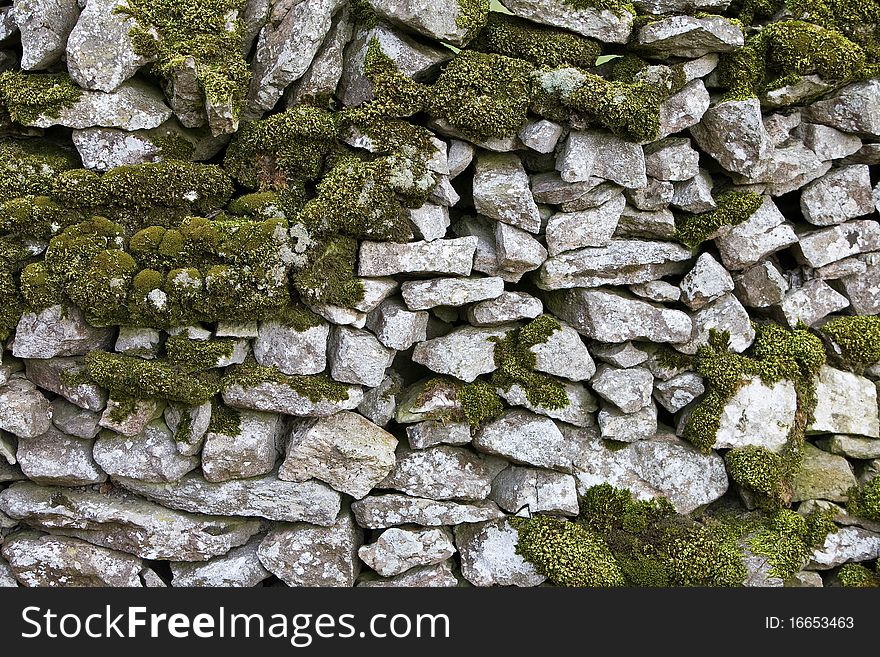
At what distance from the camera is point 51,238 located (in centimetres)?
504

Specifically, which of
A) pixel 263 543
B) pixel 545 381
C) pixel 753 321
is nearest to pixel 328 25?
pixel 545 381

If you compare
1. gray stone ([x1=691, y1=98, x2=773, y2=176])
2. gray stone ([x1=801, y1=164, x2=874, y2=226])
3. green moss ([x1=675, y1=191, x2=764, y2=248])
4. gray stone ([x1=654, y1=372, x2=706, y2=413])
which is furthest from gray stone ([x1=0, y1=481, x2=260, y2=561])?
gray stone ([x1=801, y1=164, x2=874, y2=226])

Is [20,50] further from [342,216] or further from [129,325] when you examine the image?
[342,216]

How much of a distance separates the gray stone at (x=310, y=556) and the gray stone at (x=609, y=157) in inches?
130

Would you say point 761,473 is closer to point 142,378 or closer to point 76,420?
point 142,378

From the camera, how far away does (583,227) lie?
5613 mm

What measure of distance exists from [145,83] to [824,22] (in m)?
5.31

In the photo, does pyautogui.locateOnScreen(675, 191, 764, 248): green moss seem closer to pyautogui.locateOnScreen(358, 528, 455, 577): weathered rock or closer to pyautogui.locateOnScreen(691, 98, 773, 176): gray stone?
pyautogui.locateOnScreen(691, 98, 773, 176): gray stone

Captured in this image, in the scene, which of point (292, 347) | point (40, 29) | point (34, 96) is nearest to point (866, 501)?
point (292, 347)

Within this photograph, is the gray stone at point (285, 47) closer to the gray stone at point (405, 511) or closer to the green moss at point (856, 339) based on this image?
the gray stone at point (405, 511)

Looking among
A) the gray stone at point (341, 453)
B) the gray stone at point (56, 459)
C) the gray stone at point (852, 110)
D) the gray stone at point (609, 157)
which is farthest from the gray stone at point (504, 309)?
the gray stone at point (56, 459)

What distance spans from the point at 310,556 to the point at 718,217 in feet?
13.7

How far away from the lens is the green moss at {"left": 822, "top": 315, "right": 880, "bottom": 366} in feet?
20.4

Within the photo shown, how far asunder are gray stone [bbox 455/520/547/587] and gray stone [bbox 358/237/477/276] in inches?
83.3
